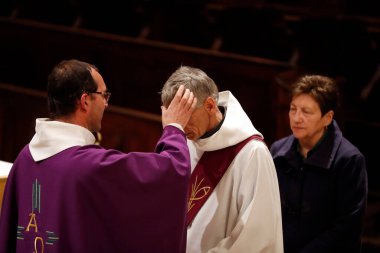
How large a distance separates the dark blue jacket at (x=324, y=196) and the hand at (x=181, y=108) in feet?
3.07

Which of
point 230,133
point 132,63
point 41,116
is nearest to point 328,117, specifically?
point 230,133

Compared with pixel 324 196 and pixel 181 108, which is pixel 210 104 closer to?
pixel 181 108

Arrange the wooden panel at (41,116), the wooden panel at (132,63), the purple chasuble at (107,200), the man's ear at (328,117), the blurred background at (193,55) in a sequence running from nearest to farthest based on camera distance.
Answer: the purple chasuble at (107,200) → the man's ear at (328,117) → the wooden panel at (41,116) → the blurred background at (193,55) → the wooden panel at (132,63)

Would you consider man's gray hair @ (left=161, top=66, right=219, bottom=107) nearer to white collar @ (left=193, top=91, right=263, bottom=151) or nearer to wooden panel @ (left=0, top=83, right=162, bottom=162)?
white collar @ (left=193, top=91, right=263, bottom=151)

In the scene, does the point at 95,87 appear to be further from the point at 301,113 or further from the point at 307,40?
the point at 307,40

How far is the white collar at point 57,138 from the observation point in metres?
2.68

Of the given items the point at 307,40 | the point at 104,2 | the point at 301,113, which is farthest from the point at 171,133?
the point at 104,2

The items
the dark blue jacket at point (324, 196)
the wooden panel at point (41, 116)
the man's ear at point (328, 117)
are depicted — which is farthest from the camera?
the wooden panel at point (41, 116)

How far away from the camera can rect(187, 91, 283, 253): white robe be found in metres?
2.83

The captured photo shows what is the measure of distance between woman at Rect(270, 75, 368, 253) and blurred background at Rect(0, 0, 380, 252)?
1686mm

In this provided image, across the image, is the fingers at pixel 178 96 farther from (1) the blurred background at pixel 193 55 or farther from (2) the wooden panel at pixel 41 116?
(2) the wooden panel at pixel 41 116

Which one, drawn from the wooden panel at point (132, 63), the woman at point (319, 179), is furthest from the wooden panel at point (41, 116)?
the woman at point (319, 179)

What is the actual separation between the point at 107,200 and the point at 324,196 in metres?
1.25

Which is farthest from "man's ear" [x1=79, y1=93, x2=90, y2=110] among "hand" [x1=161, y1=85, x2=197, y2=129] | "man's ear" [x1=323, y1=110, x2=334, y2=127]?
→ "man's ear" [x1=323, y1=110, x2=334, y2=127]
